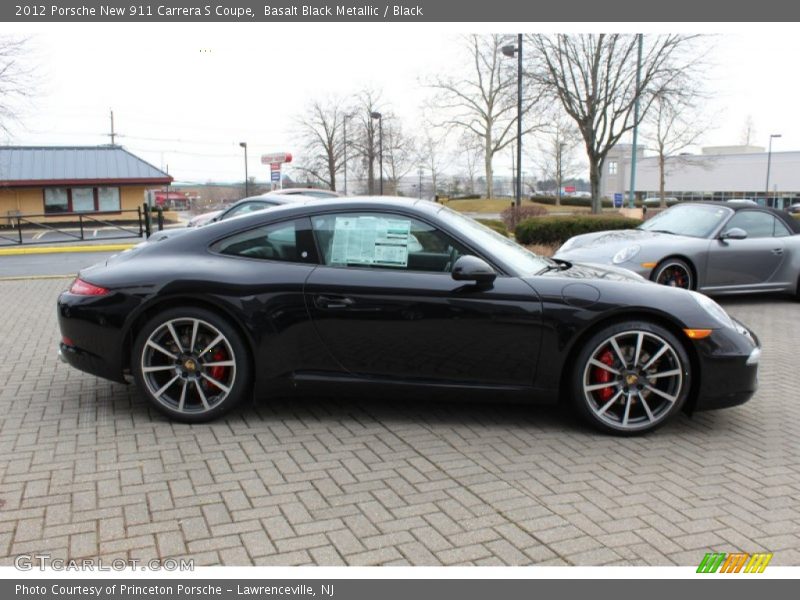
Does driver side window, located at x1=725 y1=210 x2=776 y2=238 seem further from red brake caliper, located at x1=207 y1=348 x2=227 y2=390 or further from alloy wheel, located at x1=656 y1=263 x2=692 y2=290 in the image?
red brake caliper, located at x1=207 y1=348 x2=227 y2=390

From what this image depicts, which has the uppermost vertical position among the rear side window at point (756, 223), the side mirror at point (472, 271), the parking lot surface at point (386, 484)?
the rear side window at point (756, 223)

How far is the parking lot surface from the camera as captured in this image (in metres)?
2.98

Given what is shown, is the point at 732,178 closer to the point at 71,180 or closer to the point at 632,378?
the point at 71,180

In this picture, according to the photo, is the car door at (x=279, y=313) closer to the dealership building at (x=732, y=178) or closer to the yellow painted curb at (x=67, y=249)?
the yellow painted curb at (x=67, y=249)

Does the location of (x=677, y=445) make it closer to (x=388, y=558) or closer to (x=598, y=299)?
(x=598, y=299)

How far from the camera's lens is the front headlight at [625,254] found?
349 inches

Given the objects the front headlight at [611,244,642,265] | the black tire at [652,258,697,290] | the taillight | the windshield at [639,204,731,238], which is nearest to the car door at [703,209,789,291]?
the windshield at [639,204,731,238]

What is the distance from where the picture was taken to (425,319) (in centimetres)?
428

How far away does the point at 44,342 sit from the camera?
269 inches

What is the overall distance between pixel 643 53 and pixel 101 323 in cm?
2564

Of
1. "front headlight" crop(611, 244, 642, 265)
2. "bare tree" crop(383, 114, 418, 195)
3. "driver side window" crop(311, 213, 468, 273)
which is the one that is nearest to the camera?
"driver side window" crop(311, 213, 468, 273)

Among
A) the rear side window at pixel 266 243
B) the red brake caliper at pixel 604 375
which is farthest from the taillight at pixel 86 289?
the red brake caliper at pixel 604 375

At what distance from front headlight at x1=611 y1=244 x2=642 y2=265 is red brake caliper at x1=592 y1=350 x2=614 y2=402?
479cm

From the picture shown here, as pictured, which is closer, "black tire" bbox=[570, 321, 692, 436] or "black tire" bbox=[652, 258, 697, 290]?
"black tire" bbox=[570, 321, 692, 436]
